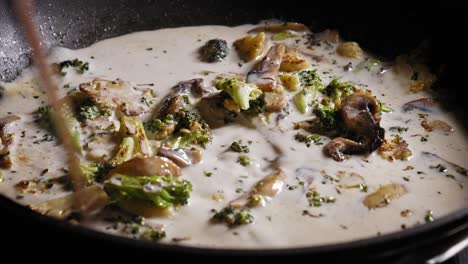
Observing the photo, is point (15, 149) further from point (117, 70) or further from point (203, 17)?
point (203, 17)

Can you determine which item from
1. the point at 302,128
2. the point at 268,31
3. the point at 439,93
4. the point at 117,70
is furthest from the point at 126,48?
the point at 439,93

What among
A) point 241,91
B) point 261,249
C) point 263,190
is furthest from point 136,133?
point 261,249

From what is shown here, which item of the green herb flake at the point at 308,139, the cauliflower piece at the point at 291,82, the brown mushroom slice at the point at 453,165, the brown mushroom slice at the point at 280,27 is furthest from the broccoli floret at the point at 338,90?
the brown mushroom slice at the point at 280,27

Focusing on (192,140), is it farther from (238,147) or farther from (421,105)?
(421,105)

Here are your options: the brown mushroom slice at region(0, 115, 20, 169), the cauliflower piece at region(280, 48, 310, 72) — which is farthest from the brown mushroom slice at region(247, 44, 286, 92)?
the brown mushroom slice at region(0, 115, 20, 169)

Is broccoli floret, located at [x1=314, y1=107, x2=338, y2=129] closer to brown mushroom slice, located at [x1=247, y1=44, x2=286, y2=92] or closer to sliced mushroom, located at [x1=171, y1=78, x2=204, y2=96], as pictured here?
brown mushroom slice, located at [x1=247, y1=44, x2=286, y2=92]

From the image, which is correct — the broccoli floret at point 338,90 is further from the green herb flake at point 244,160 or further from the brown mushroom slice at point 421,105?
the green herb flake at point 244,160

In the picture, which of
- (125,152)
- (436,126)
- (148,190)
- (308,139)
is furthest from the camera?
(436,126)
